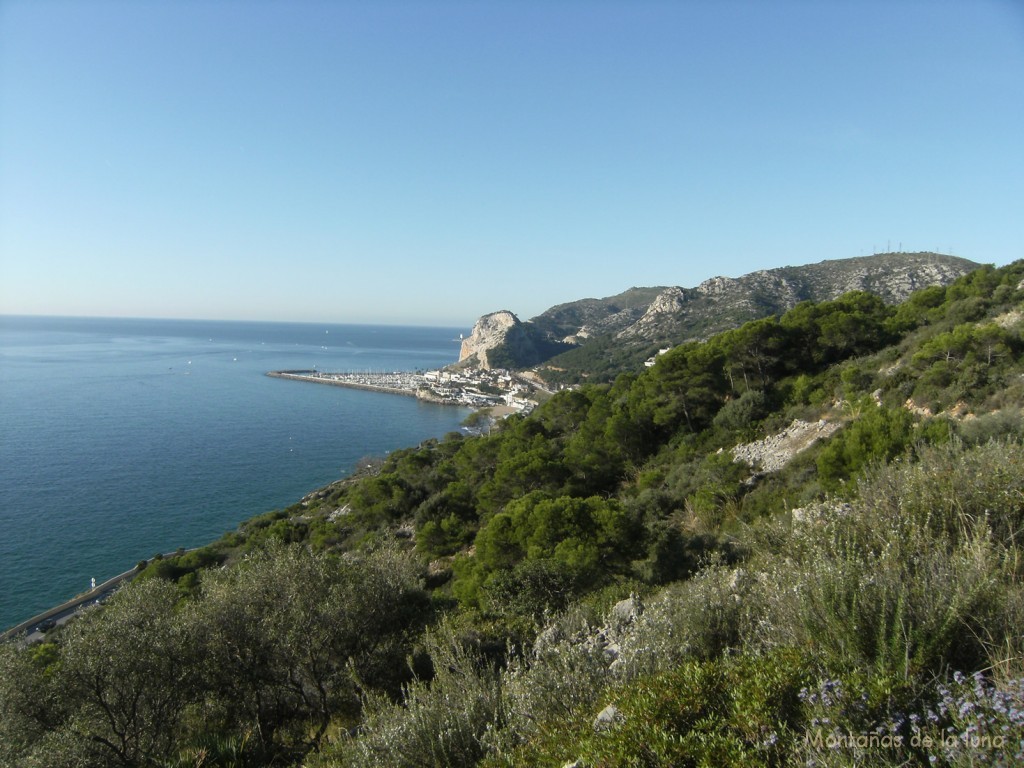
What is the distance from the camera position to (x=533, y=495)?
40.6 ft

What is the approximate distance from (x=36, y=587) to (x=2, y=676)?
2046cm

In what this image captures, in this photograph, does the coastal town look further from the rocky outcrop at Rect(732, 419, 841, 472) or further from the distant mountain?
the rocky outcrop at Rect(732, 419, 841, 472)

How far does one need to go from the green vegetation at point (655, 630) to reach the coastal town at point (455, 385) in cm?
4991

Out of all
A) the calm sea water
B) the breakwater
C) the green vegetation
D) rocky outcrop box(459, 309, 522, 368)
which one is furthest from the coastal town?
the green vegetation

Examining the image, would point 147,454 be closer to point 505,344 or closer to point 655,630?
point 655,630

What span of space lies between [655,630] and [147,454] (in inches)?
1728

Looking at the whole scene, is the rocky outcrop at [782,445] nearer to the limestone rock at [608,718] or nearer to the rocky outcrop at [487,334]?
the limestone rock at [608,718]

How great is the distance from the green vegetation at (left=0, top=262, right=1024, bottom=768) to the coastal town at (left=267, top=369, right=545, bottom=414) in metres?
49.9

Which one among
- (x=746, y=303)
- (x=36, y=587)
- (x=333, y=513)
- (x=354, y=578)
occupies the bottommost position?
(x=36, y=587)

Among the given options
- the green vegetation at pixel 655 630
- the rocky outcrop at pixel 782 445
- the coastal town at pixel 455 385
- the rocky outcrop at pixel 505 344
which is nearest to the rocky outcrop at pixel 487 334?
the rocky outcrop at pixel 505 344

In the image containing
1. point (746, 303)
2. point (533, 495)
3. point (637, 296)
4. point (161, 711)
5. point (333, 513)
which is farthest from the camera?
point (637, 296)

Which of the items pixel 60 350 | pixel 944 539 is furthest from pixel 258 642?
pixel 60 350

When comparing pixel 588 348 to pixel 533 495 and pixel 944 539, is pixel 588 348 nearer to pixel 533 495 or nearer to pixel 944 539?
pixel 533 495

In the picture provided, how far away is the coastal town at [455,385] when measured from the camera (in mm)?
70625
